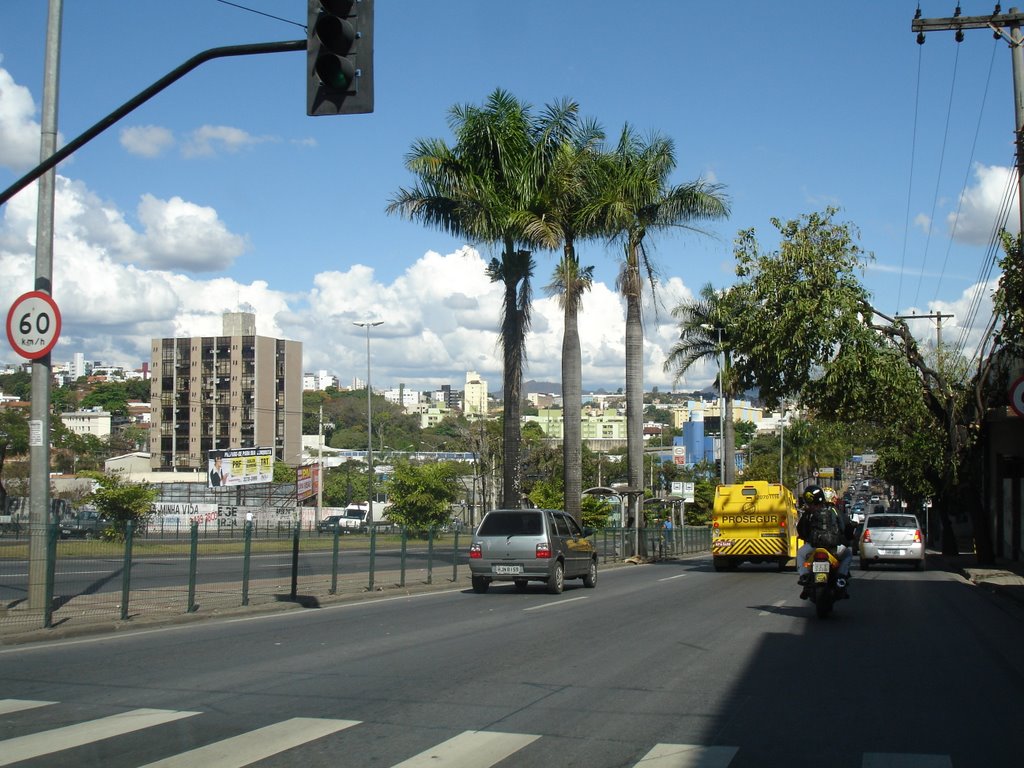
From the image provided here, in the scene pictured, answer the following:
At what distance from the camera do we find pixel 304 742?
7.32 meters

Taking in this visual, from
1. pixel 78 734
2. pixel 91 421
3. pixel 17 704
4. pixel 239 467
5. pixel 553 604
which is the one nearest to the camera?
pixel 78 734

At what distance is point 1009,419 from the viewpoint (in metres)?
35.0

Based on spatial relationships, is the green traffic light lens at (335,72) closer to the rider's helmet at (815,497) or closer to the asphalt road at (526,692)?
the asphalt road at (526,692)

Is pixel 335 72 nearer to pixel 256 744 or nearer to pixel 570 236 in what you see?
pixel 256 744

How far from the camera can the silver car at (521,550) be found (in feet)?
68.3

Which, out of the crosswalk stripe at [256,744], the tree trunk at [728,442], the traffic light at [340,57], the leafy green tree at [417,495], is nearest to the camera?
the crosswalk stripe at [256,744]

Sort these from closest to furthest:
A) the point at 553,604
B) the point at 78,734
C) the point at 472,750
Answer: the point at 472,750 → the point at 78,734 → the point at 553,604

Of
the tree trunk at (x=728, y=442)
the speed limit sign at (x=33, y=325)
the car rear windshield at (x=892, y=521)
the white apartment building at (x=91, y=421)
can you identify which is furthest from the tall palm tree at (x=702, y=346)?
the white apartment building at (x=91, y=421)

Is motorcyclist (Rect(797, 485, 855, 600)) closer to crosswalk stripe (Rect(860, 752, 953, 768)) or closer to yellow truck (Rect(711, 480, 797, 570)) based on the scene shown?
crosswalk stripe (Rect(860, 752, 953, 768))

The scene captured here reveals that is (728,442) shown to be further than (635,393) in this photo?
Yes

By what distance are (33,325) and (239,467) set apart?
57860 millimetres

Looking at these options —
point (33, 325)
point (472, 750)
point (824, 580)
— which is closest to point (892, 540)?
point (824, 580)

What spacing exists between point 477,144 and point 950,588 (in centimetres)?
1684

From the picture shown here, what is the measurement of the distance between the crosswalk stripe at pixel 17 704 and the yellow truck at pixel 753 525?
940 inches
